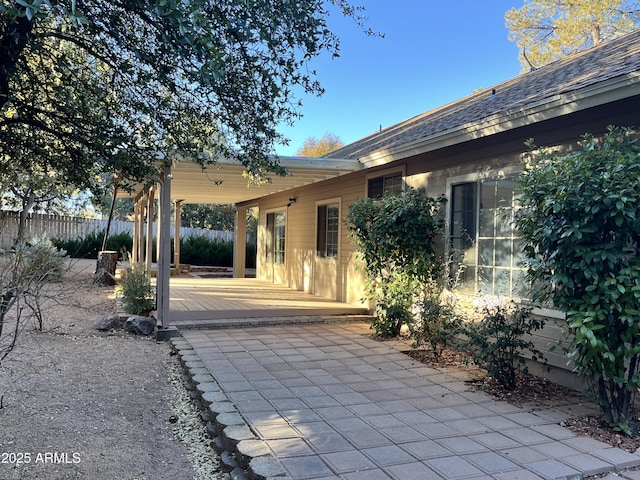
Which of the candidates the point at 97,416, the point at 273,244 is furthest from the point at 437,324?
the point at 273,244

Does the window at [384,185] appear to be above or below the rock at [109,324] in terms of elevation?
above

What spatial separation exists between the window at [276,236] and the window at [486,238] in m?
7.24

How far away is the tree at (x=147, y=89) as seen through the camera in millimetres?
3828

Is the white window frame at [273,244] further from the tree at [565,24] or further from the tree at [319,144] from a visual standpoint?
the tree at [319,144]

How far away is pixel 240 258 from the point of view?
16.3 metres

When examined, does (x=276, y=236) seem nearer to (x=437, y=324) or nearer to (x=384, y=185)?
(x=384, y=185)

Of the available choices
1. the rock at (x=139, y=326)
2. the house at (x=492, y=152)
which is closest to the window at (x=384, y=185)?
the house at (x=492, y=152)

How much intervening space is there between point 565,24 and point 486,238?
15.5 m

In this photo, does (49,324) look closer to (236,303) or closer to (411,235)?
(236,303)

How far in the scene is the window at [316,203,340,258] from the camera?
9.98 m

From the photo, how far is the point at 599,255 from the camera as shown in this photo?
3404 mm

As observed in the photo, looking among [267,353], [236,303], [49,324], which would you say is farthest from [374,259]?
[49,324]

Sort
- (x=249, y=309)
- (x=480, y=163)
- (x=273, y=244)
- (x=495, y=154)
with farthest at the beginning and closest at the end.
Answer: (x=273, y=244) → (x=249, y=309) → (x=480, y=163) → (x=495, y=154)

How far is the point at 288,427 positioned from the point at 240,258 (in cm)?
1306
